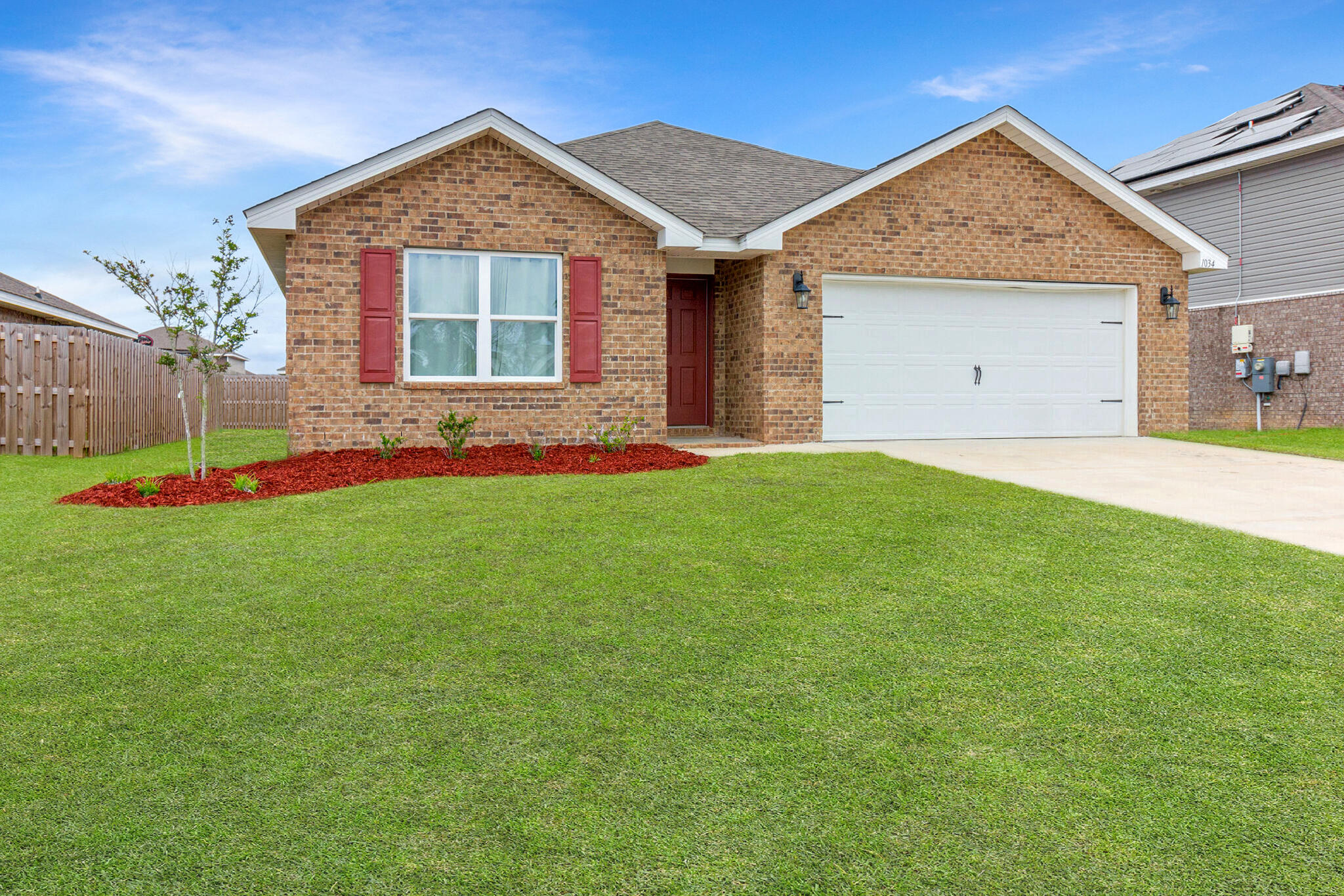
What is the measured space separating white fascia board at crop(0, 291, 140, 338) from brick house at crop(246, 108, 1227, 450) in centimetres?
950

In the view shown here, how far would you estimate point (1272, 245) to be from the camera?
18.0 meters

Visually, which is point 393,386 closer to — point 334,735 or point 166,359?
point 166,359

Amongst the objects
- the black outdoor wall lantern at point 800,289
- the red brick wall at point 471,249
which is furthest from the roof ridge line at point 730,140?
the red brick wall at point 471,249

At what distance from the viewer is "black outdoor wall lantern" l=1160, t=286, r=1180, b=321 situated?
44.4 ft

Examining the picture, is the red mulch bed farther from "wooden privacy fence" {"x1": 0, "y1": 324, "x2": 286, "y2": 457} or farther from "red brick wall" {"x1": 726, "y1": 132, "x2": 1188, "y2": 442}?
"wooden privacy fence" {"x1": 0, "y1": 324, "x2": 286, "y2": 457}

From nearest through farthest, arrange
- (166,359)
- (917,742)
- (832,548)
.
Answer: (917,742)
(832,548)
(166,359)

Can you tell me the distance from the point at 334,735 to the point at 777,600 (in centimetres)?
227

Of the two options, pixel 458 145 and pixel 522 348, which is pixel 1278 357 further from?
pixel 458 145

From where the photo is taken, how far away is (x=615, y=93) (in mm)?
18688

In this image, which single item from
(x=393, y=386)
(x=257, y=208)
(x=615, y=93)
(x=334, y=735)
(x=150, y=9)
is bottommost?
(x=334, y=735)

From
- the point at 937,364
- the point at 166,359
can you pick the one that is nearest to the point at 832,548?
the point at 166,359

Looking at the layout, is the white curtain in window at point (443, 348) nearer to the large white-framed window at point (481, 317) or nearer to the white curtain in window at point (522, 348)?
the large white-framed window at point (481, 317)

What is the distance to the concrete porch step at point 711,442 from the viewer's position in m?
11.9

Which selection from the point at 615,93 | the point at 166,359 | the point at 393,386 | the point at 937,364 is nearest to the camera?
the point at 166,359
